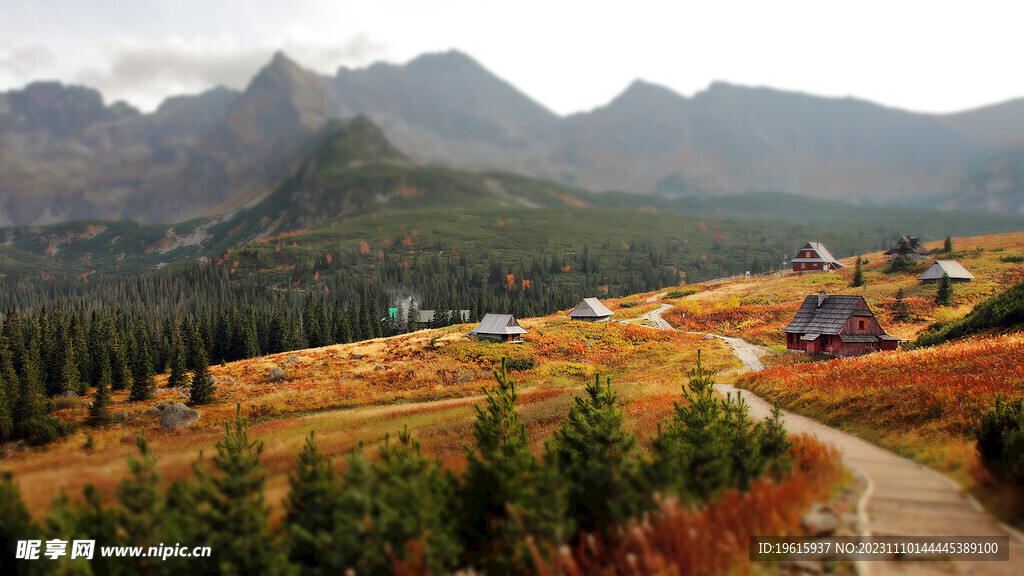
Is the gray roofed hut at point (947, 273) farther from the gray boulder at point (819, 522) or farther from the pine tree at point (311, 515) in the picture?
the pine tree at point (311, 515)

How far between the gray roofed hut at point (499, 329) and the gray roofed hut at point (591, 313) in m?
22.0

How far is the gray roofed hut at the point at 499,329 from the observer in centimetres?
7669

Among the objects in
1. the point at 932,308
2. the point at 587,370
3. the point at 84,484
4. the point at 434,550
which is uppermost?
the point at 84,484

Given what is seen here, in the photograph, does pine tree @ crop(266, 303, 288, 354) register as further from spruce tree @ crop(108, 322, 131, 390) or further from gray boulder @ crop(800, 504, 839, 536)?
gray boulder @ crop(800, 504, 839, 536)

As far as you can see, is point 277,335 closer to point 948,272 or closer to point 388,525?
point 388,525

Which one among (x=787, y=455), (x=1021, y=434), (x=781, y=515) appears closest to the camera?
(x=781, y=515)

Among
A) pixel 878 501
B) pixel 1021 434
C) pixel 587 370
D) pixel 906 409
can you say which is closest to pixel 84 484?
pixel 878 501

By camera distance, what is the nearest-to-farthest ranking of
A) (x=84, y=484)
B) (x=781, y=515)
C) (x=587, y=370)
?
(x=84, y=484), (x=781, y=515), (x=587, y=370)

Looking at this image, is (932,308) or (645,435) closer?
(645,435)

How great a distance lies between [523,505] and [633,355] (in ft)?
197

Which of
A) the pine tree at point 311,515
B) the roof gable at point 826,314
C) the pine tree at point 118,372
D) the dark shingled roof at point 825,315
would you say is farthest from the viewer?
the pine tree at point 118,372

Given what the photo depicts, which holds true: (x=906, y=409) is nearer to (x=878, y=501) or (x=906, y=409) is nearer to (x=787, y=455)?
(x=787, y=455)

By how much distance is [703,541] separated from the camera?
8.06 m

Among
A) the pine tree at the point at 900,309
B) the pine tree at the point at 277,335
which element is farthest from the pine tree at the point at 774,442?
the pine tree at the point at 277,335
